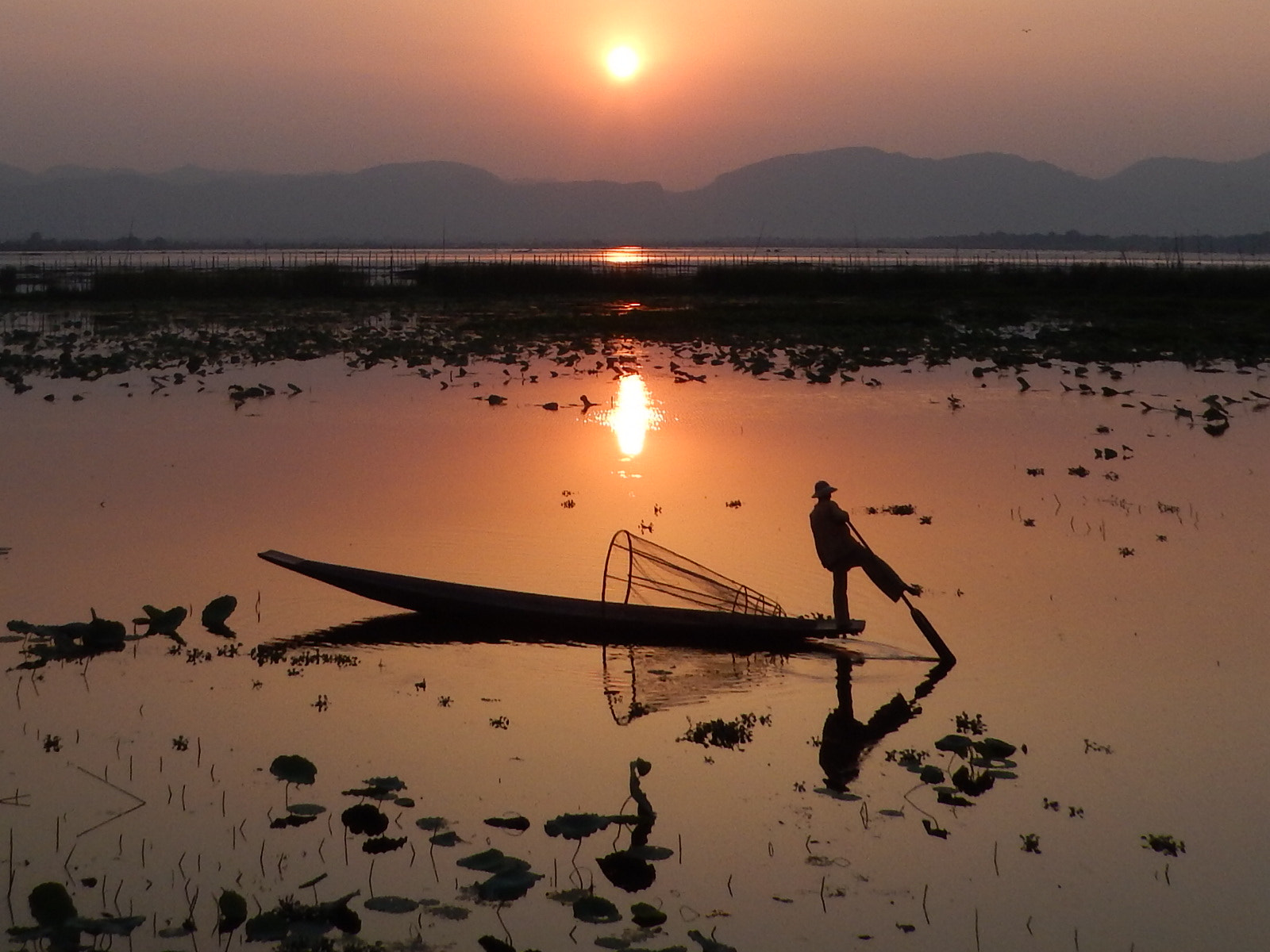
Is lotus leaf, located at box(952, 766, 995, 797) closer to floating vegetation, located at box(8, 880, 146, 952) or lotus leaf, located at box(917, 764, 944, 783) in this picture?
lotus leaf, located at box(917, 764, 944, 783)

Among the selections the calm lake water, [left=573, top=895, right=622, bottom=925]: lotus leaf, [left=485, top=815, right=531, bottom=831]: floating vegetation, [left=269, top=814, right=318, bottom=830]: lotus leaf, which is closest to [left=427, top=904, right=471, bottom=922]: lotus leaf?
the calm lake water

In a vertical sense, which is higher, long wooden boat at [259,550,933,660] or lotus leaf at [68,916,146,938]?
long wooden boat at [259,550,933,660]

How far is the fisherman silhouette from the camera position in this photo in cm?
865

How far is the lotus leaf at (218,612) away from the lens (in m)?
11.4

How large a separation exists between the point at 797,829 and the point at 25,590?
8.55 m

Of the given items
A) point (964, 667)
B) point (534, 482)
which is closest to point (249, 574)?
point (534, 482)

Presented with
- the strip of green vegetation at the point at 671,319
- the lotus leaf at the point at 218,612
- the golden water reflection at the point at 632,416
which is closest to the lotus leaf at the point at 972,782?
the lotus leaf at the point at 218,612

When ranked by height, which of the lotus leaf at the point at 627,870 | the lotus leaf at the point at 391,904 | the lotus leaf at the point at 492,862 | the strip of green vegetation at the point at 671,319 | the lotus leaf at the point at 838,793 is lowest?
the lotus leaf at the point at 627,870

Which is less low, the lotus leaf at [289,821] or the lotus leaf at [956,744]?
the lotus leaf at [956,744]

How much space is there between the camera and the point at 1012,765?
8555 millimetres

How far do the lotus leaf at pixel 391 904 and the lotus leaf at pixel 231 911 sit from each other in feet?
1.98

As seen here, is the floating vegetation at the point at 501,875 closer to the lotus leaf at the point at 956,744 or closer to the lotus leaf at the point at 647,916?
the lotus leaf at the point at 647,916

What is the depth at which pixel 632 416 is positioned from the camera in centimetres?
2572

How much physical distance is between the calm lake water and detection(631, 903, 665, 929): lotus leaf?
0.29 ft
